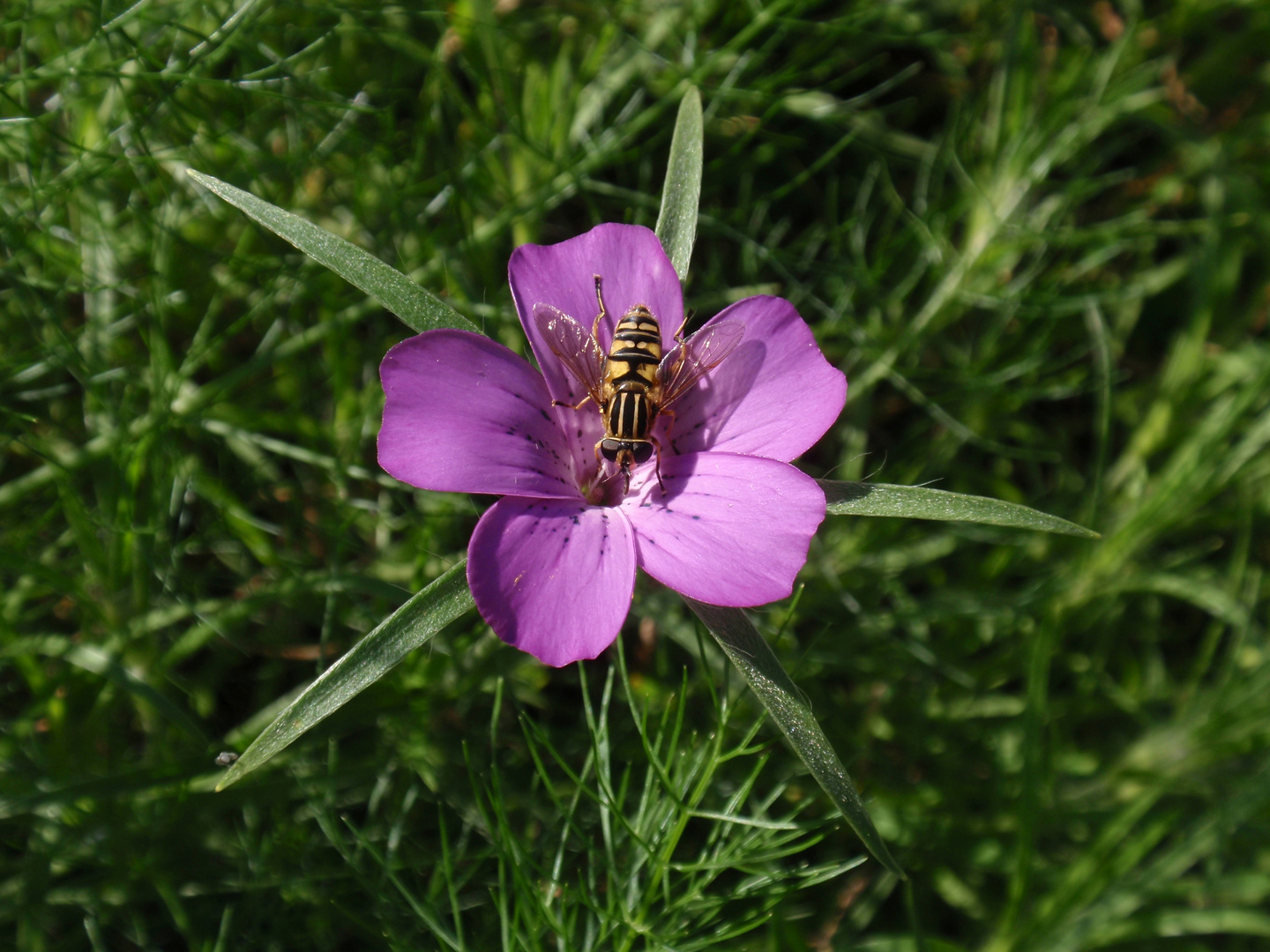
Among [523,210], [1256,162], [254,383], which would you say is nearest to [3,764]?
[254,383]

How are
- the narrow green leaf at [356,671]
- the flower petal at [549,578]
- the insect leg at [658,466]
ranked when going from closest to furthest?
the narrow green leaf at [356,671] → the flower petal at [549,578] → the insect leg at [658,466]

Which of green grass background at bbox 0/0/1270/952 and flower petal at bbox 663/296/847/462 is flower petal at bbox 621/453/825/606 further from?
green grass background at bbox 0/0/1270/952

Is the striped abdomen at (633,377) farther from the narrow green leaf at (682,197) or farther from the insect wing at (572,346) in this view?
the narrow green leaf at (682,197)

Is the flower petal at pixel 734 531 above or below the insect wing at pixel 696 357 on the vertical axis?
below

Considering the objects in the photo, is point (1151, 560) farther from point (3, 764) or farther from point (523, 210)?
point (3, 764)

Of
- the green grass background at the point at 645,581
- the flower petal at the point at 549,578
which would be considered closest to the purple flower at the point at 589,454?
the flower petal at the point at 549,578

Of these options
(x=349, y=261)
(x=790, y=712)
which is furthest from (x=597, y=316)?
(x=790, y=712)
